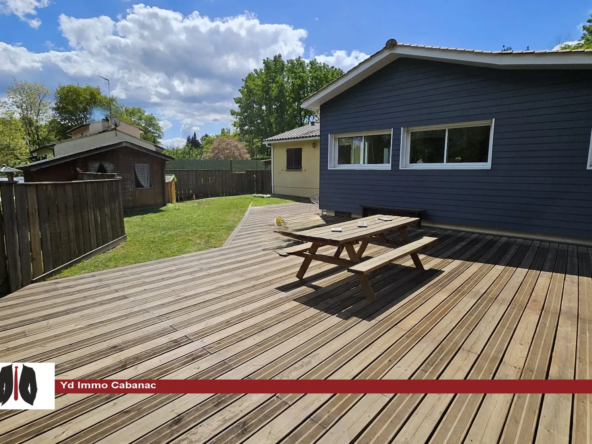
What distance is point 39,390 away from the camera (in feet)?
6.16

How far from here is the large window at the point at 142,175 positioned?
1155 cm

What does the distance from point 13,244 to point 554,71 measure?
342 inches

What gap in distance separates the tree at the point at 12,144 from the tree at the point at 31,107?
12.1 ft

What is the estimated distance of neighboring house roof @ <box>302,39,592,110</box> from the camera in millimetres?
4961

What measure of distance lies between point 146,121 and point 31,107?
2558cm

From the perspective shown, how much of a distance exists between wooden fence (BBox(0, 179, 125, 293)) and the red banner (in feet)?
7.81

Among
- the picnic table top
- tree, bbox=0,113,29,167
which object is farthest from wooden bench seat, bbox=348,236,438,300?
tree, bbox=0,113,29,167

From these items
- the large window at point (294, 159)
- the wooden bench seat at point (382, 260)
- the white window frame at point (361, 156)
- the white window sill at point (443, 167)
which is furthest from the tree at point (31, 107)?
the wooden bench seat at point (382, 260)

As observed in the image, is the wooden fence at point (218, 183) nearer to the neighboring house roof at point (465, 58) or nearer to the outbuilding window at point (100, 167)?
the outbuilding window at point (100, 167)

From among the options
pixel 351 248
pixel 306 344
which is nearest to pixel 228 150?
pixel 351 248

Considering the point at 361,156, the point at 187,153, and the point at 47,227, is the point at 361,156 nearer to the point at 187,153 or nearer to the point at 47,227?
the point at 47,227

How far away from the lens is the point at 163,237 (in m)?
6.55

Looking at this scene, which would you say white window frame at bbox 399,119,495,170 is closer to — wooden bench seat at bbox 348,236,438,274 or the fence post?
wooden bench seat at bbox 348,236,438,274

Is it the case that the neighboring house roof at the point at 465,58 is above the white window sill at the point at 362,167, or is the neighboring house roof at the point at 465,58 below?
above
